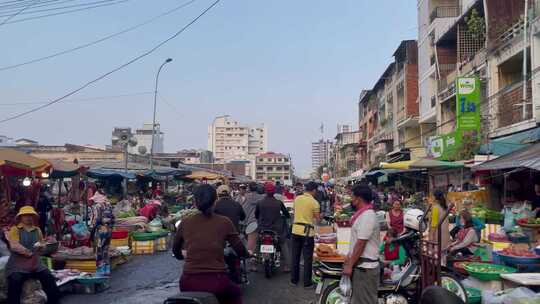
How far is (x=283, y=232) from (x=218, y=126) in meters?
162

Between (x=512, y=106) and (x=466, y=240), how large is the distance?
1303 cm

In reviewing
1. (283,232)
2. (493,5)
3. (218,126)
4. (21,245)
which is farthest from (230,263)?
(218,126)

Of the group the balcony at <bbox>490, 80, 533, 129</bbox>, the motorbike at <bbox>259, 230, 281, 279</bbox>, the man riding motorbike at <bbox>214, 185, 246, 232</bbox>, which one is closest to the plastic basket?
the motorbike at <bbox>259, 230, 281, 279</bbox>

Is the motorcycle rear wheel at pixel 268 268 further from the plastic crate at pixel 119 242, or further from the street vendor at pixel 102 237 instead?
the plastic crate at pixel 119 242

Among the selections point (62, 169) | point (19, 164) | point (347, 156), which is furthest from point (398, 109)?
point (347, 156)

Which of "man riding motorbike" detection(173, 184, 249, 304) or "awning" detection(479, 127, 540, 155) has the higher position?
"awning" detection(479, 127, 540, 155)

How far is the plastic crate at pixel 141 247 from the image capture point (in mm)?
14375

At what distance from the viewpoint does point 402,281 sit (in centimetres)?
662

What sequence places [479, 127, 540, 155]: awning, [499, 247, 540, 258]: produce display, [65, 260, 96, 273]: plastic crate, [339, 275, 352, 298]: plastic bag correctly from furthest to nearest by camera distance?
[479, 127, 540, 155]: awning, [65, 260, 96, 273]: plastic crate, [499, 247, 540, 258]: produce display, [339, 275, 352, 298]: plastic bag

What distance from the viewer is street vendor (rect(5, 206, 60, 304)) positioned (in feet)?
23.2

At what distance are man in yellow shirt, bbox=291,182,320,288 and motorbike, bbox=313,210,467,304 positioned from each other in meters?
2.26

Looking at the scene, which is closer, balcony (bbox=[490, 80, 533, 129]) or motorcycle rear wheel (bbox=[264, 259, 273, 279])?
motorcycle rear wheel (bbox=[264, 259, 273, 279])

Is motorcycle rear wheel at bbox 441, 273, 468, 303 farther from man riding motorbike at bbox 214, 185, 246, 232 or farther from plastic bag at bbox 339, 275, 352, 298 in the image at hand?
man riding motorbike at bbox 214, 185, 246, 232

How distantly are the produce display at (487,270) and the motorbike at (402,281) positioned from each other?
2.08ft
